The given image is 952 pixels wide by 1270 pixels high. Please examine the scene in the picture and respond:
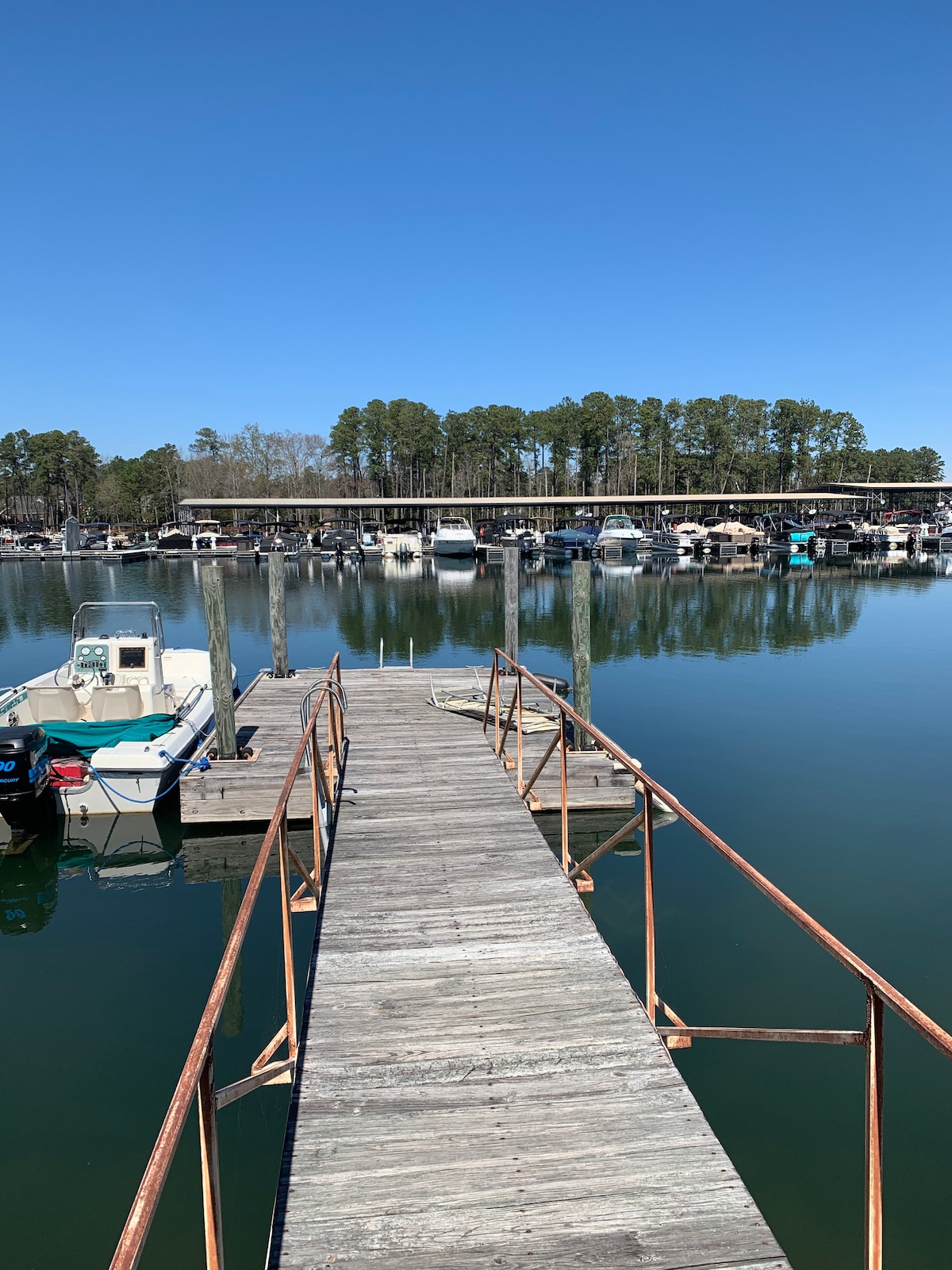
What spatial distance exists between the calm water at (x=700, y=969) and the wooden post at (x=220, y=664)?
1.41 metres

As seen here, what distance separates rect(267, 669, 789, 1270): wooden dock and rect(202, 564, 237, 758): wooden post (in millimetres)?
4811

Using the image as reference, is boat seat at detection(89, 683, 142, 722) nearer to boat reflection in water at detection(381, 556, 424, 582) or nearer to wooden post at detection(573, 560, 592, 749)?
wooden post at detection(573, 560, 592, 749)

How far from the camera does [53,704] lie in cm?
1259

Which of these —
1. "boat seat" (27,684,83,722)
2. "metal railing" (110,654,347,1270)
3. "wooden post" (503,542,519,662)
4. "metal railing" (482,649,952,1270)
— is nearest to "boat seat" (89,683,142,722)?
"boat seat" (27,684,83,722)

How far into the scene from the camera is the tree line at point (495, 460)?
98.1 m

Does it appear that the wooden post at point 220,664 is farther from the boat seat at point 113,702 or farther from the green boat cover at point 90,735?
the boat seat at point 113,702

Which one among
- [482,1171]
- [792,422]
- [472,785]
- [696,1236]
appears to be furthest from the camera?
[792,422]

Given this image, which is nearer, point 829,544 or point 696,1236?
point 696,1236

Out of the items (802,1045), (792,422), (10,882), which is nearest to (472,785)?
(802,1045)

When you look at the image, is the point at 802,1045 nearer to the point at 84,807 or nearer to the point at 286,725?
the point at 286,725

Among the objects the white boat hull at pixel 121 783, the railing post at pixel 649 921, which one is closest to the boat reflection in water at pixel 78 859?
the white boat hull at pixel 121 783

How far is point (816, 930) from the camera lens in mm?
3336

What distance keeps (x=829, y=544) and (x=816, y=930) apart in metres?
71.5

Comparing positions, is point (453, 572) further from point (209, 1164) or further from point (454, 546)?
point (209, 1164)
